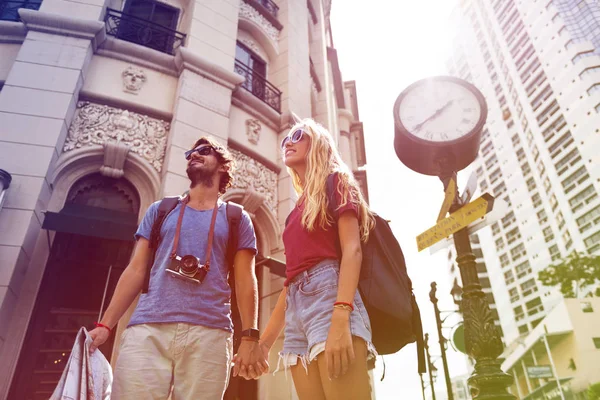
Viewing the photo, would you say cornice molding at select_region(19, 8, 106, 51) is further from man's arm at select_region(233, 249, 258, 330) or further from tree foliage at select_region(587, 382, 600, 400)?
tree foliage at select_region(587, 382, 600, 400)

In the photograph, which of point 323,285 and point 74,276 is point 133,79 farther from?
point 323,285

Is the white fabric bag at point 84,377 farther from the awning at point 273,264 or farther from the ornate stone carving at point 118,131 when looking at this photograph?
the ornate stone carving at point 118,131

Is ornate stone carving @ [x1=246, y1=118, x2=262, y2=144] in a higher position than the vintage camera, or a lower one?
higher

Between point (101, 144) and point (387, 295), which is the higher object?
point (101, 144)

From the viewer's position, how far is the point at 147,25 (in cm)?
895

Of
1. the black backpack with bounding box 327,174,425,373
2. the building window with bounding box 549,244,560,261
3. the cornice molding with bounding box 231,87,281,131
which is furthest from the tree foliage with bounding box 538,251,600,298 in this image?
the black backpack with bounding box 327,174,425,373

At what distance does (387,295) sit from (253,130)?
7.92 metres

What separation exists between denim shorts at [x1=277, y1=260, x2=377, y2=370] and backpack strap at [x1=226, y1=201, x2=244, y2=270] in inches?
29.8

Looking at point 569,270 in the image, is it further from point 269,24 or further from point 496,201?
point 496,201

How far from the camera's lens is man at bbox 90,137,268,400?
209 cm

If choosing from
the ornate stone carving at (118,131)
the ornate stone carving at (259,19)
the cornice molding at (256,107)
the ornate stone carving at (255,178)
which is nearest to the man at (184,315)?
the ornate stone carving at (118,131)

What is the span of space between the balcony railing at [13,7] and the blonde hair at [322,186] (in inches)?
351

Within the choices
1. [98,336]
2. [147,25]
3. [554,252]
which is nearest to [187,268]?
[98,336]

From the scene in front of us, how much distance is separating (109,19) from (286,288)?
8.96 meters
